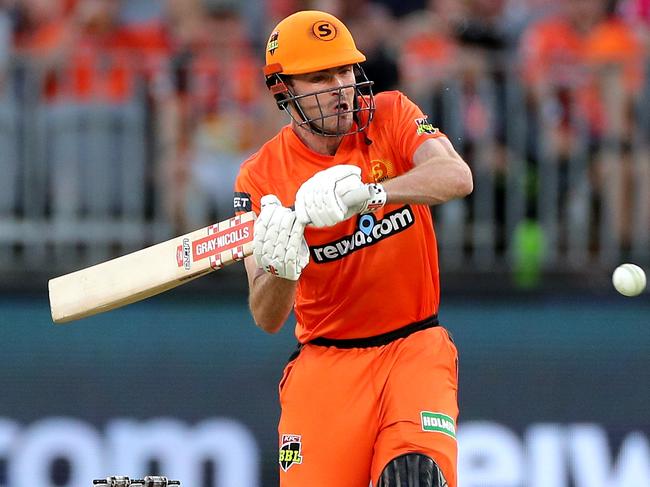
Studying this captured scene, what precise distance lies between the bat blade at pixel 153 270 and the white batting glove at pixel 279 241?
28 centimetres

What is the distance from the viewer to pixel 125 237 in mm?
8375

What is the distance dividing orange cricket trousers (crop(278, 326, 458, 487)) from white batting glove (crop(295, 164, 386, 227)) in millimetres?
831

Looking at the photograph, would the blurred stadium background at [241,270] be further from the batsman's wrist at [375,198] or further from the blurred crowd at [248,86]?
the batsman's wrist at [375,198]

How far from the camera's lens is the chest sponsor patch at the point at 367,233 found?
5.24 metres

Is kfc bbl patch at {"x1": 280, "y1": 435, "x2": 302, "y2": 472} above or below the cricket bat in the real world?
below

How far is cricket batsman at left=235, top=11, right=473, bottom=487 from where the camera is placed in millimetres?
5105

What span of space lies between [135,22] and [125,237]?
161cm

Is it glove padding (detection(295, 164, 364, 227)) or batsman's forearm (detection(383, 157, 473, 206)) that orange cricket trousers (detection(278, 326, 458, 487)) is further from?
glove padding (detection(295, 164, 364, 227))

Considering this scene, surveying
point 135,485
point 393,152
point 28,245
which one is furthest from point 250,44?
point 135,485

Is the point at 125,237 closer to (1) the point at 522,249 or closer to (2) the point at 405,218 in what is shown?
(1) the point at 522,249

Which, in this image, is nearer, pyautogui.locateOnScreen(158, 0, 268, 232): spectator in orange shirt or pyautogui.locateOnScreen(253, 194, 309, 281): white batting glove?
pyautogui.locateOnScreen(253, 194, 309, 281): white batting glove

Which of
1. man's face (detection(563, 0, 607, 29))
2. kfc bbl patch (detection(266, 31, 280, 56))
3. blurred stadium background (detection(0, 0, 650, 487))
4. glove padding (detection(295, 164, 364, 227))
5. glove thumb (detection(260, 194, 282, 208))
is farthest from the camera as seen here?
man's face (detection(563, 0, 607, 29))

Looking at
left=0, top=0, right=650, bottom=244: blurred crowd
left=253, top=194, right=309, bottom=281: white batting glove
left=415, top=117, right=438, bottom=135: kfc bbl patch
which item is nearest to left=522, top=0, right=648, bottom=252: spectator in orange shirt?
left=0, top=0, right=650, bottom=244: blurred crowd

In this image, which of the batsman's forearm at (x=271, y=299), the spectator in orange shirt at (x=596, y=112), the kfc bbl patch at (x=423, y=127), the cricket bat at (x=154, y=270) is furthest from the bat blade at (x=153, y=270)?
the spectator in orange shirt at (x=596, y=112)
